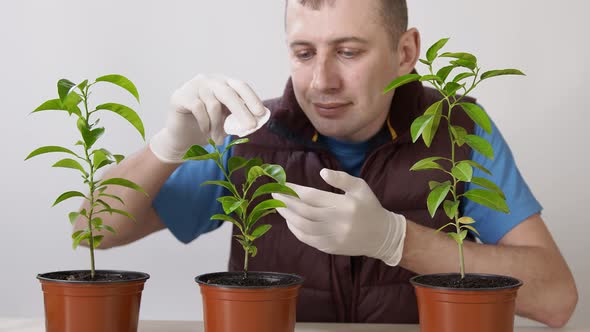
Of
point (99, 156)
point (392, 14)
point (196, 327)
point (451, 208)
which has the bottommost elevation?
point (196, 327)

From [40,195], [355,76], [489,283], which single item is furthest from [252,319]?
[40,195]

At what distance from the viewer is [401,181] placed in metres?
1.89

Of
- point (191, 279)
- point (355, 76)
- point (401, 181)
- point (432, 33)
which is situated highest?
point (432, 33)

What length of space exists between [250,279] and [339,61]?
0.72m

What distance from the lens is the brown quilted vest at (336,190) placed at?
1.85 metres

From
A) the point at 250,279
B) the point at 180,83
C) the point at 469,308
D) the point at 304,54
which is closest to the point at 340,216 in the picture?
the point at 250,279

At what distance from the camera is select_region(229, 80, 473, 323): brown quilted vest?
185cm

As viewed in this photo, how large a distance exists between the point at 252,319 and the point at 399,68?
99cm

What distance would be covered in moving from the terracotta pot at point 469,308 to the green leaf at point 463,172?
0.54 feet

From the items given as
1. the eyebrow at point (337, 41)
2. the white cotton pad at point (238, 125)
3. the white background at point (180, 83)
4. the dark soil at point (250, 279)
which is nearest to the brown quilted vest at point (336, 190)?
the eyebrow at point (337, 41)

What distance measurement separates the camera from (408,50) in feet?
6.24

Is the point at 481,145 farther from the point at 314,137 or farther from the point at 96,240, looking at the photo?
the point at 314,137

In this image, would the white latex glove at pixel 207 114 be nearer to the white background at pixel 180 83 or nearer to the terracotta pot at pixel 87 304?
the terracotta pot at pixel 87 304

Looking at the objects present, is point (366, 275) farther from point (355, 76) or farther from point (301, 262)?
point (355, 76)
